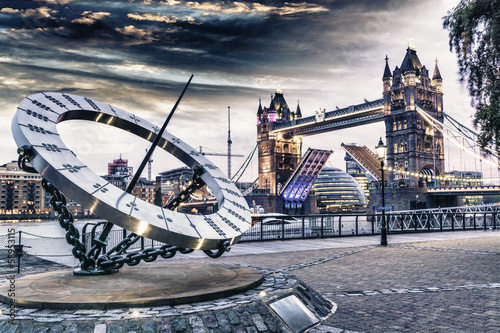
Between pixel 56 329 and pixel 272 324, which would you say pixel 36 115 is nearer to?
pixel 56 329

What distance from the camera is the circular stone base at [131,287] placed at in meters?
4.85

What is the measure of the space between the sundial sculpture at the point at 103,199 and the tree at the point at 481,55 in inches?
280

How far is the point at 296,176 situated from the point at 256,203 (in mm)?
22491

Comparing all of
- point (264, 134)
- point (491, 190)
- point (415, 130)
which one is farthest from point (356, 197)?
point (491, 190)

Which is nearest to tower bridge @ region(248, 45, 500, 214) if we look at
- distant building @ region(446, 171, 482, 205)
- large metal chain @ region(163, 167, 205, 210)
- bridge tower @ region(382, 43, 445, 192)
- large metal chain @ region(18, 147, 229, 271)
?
bridge tower @ region(382, 43, 445, 192)

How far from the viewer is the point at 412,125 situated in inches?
2623

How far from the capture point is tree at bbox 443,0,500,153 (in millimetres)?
10570

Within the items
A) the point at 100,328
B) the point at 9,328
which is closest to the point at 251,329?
the point at 100,328

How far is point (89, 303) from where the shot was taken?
472 cm

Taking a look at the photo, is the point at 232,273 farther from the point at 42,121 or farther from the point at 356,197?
the point at 356,197

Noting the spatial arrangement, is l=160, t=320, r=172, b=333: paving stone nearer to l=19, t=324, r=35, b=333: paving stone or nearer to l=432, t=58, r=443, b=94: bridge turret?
l=19, t=324, r=35, b=333: paving stone

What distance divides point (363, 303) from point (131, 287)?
139 inches

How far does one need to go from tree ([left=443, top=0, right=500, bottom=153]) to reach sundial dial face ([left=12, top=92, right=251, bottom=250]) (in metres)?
7.07

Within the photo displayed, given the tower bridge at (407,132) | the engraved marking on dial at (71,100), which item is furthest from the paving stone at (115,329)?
the tower bridge at (407,132)
